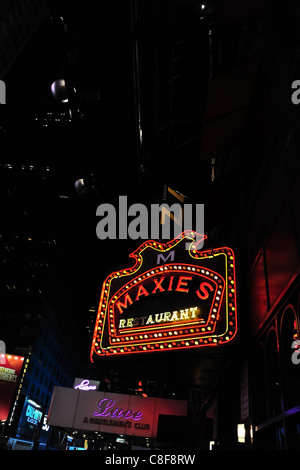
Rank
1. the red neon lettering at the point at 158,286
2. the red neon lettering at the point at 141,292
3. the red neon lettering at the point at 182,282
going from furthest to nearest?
1. the red neon lettering at the point at 141,292
2. the red neon lettering at the point at 158,286
3. the red neon lettering at the point at 182,282

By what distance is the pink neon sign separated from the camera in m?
9.02

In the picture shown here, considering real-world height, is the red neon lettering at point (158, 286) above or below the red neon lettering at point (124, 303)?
above

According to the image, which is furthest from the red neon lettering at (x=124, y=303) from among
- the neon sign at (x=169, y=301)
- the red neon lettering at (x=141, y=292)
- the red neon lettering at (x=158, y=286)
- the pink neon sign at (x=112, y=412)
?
the pink neon sign at (x=112, y=412)

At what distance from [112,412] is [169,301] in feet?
15.4

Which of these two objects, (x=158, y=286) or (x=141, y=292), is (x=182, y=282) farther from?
(x=141, y=292)

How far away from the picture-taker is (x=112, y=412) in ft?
29.9

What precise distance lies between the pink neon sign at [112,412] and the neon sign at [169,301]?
3615 mm

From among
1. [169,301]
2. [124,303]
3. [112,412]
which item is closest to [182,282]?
[169,301]

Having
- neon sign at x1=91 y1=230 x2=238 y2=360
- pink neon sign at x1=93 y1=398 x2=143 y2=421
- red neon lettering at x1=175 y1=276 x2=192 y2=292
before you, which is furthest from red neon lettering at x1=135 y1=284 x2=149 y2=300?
pink neon sign at x1=93 y1=398 x2=143 y2=421

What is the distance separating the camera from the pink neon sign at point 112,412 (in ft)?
29.6

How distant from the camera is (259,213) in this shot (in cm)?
598

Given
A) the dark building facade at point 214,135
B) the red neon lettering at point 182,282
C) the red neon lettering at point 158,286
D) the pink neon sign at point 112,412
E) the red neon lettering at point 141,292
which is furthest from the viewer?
the pink neon sign at point 112,412

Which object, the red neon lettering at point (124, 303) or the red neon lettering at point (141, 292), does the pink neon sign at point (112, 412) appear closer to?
the red neon lettering at point (124, 303)
